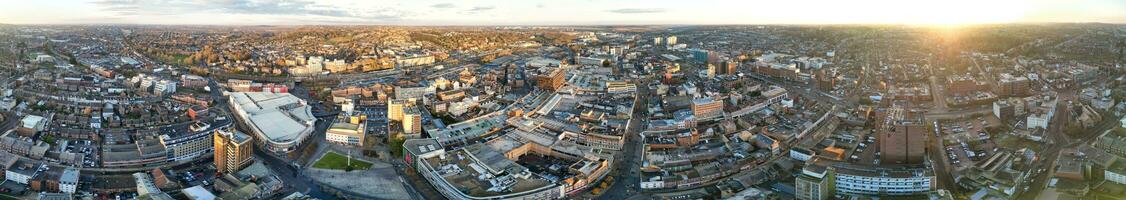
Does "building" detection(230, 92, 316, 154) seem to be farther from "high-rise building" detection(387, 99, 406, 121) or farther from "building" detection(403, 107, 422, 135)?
"building" detection(403, 107, 422, 135)

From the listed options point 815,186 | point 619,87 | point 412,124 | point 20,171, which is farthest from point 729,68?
point 20,171

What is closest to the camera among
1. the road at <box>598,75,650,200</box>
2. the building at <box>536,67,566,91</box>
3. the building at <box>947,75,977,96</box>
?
the road at <box>598,75,650,200</box>

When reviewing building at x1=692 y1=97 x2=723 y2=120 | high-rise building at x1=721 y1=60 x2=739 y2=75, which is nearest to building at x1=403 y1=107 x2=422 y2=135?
building at x1=692 y1=97 x2=723 y2=120

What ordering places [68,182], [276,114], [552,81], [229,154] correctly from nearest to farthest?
[68,182] < [229,154] < [276,114] < [552,81]

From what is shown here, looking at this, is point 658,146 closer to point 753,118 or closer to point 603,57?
point 753,118

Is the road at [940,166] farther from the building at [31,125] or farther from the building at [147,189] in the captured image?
the building at [31,125]

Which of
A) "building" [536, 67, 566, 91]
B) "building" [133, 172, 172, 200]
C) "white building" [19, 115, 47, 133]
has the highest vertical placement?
"building" [536, 67, 566, 91]

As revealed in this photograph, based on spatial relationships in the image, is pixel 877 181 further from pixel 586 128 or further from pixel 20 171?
pixel 20 171

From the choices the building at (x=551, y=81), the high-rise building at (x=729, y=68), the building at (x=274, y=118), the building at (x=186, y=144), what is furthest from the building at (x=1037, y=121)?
the building at (x=186, y=144)
